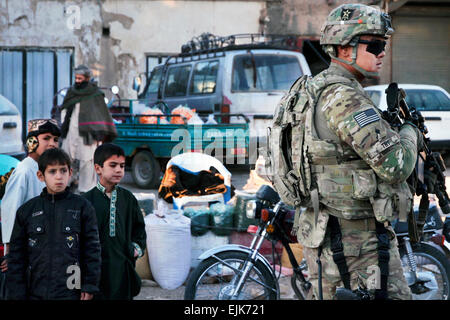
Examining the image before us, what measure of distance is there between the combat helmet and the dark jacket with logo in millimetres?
1562

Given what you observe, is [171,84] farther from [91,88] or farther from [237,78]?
[91,88]

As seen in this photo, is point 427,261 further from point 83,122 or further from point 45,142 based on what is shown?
point 83,122

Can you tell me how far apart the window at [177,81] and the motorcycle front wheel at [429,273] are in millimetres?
7011

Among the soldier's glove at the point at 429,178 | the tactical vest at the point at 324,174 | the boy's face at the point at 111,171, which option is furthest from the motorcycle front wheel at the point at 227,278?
the soldier's glove at the point at 429,178

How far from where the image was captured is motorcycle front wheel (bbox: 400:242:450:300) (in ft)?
14.2

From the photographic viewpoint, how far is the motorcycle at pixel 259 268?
160 inches

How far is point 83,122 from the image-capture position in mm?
7844

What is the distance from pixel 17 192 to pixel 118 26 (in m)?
12.9

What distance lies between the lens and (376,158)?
8.68ft

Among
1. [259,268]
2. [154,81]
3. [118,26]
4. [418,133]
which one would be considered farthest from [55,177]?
[118,26]

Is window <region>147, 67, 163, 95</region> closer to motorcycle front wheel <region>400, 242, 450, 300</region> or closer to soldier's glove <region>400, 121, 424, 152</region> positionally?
motorcycle front wheel <region>400, 242, 450, 300</region>

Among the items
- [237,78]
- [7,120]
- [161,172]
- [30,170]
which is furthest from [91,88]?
[30,170]

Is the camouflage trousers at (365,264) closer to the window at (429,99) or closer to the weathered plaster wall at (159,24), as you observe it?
the window at (429,99)

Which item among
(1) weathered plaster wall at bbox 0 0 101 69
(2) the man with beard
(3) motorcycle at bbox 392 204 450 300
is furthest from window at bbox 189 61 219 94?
(3) motorcycle at bbox 392 204 450 300
